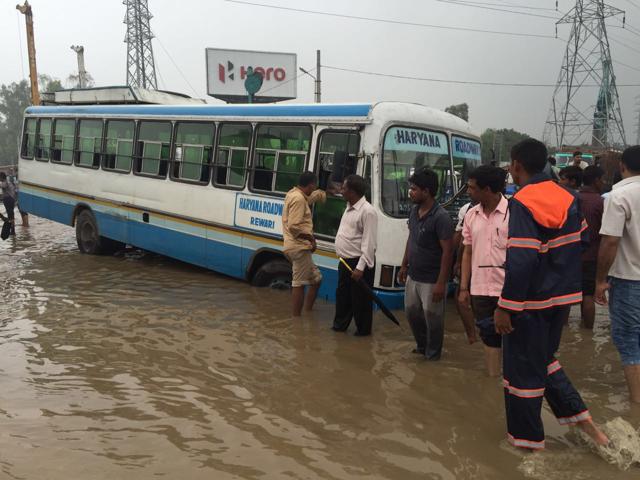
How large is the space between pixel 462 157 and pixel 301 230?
230cm

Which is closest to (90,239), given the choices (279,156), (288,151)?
(279,156)

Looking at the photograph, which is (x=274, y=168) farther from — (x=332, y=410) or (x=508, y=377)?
(x=508, y=377)

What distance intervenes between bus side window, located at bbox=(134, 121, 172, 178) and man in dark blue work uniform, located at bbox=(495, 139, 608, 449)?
6.62 meters

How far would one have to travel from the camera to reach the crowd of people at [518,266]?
3.12 metres

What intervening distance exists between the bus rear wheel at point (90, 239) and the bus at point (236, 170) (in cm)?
2

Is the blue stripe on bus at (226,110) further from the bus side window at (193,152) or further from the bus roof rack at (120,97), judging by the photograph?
the bus roof rack at (120,97)

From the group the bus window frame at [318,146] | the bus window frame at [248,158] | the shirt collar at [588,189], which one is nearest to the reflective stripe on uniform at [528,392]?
the shirt collar at [588,189]

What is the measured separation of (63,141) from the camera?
37.0 ft

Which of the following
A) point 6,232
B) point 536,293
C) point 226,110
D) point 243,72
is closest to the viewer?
point 536,293

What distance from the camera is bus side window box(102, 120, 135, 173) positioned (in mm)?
9703

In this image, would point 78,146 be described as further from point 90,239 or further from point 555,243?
point 555,243

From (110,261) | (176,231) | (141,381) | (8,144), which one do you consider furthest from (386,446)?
(8,144)

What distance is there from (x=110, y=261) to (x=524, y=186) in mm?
8565

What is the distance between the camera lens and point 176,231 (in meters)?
8.76
